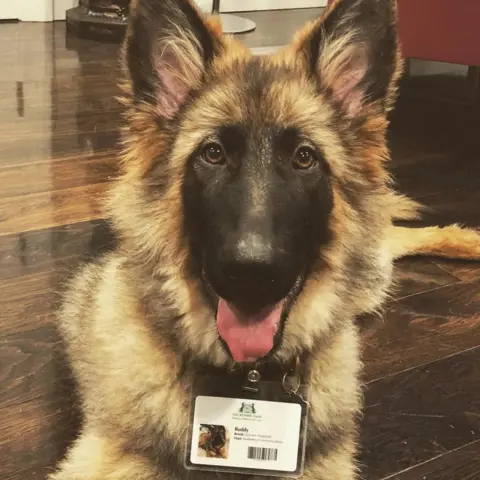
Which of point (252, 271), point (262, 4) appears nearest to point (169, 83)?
point (252, 271)

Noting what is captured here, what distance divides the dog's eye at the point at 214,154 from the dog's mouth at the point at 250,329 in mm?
294

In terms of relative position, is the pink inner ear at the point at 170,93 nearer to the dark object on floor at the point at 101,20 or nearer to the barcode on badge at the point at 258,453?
the barcode on badge at the point at 258,453

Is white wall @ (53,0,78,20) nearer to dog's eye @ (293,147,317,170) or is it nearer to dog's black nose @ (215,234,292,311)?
dog's eye @ (293,147,317,170)

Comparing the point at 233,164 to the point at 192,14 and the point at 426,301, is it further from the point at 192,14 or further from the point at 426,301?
the point at 426,301

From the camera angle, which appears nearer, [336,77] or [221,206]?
[221,206]

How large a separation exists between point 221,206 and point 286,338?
386mm

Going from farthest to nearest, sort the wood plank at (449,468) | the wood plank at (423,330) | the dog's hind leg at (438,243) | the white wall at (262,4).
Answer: the white wall at (262,4)
the dog's hind leg at (438,243)
the wood plank at (423,330)
the wood plank at (449,468)

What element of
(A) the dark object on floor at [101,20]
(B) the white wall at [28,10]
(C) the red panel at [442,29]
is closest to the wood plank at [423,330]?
(C) the red panel at [442,29]

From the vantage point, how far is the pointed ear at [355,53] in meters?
1.56

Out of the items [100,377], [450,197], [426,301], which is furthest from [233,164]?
[450,197]

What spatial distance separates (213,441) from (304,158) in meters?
0.65

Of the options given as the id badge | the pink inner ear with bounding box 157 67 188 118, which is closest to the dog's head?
the pink inner ear with bounding box 157 67 188 118

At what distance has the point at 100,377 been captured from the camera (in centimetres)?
176

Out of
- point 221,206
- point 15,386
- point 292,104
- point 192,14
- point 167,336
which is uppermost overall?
point 192,14
